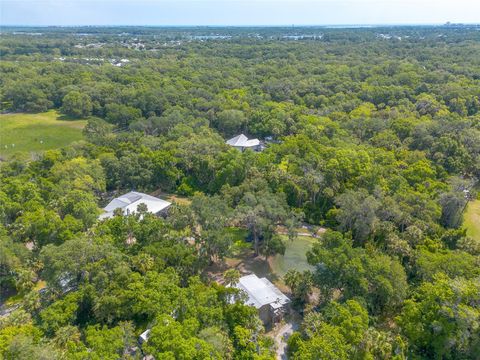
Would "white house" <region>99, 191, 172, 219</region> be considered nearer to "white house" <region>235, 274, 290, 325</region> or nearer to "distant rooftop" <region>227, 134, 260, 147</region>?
"white house" <region>235, 274, 290, 325</region>

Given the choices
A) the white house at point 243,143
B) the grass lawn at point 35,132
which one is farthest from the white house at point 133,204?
the grass lawn at point 35,132

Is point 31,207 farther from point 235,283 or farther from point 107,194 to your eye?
point 235,283

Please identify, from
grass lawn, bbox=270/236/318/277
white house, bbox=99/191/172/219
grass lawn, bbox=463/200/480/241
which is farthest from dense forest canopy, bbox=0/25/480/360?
white house, bbox=99/191/172/219

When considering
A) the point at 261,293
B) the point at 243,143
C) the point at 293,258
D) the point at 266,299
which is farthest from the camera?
the point at 243,143

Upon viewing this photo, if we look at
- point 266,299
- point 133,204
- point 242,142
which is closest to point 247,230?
point 266,299

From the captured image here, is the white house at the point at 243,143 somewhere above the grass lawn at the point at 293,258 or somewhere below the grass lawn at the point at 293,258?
above

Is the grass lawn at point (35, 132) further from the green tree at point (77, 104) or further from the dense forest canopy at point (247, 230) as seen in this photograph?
the dense forest canopy at point (247, 230)

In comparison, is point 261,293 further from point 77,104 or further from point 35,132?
point 77,104

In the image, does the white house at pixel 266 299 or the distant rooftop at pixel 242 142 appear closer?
the white house at pixel 266 299
